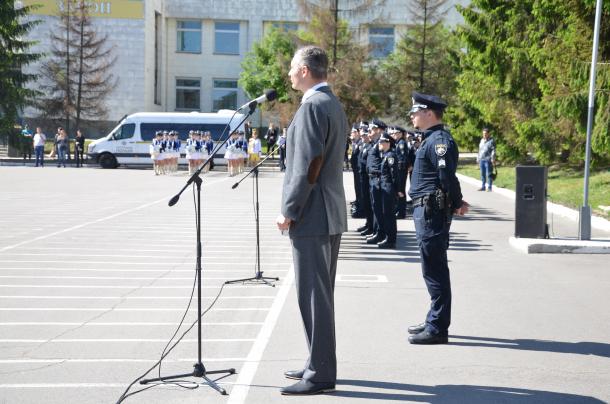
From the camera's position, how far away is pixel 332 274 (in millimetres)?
5590

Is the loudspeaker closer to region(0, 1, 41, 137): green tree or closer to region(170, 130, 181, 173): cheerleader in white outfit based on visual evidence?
region(170, 130, 181, 173): cheerleader in white outfit

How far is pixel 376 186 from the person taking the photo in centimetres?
1331

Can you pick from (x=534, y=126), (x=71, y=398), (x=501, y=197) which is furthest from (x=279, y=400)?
(x=534, y=126)

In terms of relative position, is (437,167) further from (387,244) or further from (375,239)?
(375,239)

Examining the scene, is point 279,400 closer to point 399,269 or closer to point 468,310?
point 468,310

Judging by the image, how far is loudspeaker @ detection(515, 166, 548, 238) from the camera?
13.1m

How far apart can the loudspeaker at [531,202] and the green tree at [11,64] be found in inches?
1494

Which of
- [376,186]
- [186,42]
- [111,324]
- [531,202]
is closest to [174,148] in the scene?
[376,186]

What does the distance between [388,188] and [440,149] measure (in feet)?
20.3

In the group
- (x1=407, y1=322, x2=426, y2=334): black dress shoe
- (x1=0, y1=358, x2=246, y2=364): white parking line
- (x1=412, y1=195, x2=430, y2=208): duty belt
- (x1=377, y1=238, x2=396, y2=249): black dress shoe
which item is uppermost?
(x1=412, y1=195, x2=430, y2=208): duty belt

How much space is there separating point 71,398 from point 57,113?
172 feet

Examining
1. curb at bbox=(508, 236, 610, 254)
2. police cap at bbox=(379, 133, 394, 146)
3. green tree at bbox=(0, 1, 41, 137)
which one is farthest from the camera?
green tree at bbox=(0, 1, 41, 137)

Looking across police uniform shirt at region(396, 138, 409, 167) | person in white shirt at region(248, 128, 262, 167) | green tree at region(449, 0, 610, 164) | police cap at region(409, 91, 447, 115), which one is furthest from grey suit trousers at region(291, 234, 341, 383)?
→ person in white shirt at region(248, 128, 262, 167)

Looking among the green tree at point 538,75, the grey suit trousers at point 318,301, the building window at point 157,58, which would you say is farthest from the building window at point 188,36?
the grey suit trousers at point 318,301
